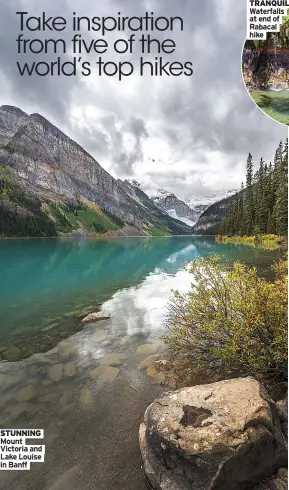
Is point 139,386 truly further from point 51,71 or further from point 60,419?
point 51,71

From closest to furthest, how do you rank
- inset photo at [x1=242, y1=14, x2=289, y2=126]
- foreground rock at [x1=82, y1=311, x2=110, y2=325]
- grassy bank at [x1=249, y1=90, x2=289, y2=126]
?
grassy bank at [x1=249, y1=90, x2=289, y2=126]
inset photo at [x1=242, y1=14, x2=289, y2=126]
foreground rock at [x1=82, y1=311, x2=110, y2=325]

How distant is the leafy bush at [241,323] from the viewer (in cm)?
725

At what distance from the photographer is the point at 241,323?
7.82 m

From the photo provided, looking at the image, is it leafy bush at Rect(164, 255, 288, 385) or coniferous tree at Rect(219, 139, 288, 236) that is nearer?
leafy bush at Rect(164, 255, 288, 385)

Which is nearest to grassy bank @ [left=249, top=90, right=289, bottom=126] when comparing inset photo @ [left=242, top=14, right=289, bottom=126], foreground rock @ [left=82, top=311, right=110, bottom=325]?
inset photo @ [left=242, top=14, right=289, bottom=126]

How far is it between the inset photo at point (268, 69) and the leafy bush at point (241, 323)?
463 cm

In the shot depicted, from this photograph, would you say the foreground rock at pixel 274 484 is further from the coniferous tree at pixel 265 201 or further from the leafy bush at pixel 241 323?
the coniferous tree at pixel 265 201

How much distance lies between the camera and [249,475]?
4.85 metres

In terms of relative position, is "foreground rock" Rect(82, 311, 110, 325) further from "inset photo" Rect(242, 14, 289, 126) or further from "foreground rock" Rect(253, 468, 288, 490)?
"inset photo" Rect(242, 14, 289, 126)

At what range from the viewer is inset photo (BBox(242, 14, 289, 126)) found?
464 centimetres

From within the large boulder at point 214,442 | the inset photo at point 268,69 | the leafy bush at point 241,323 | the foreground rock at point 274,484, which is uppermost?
the inset photo at point 268,69

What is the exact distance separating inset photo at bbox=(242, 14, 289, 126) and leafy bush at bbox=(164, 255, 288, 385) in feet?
15.2

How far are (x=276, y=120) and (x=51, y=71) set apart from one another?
6.41m

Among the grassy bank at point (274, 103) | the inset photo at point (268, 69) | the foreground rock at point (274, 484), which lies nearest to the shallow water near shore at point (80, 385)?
the foreground rock at point (274, 484)
